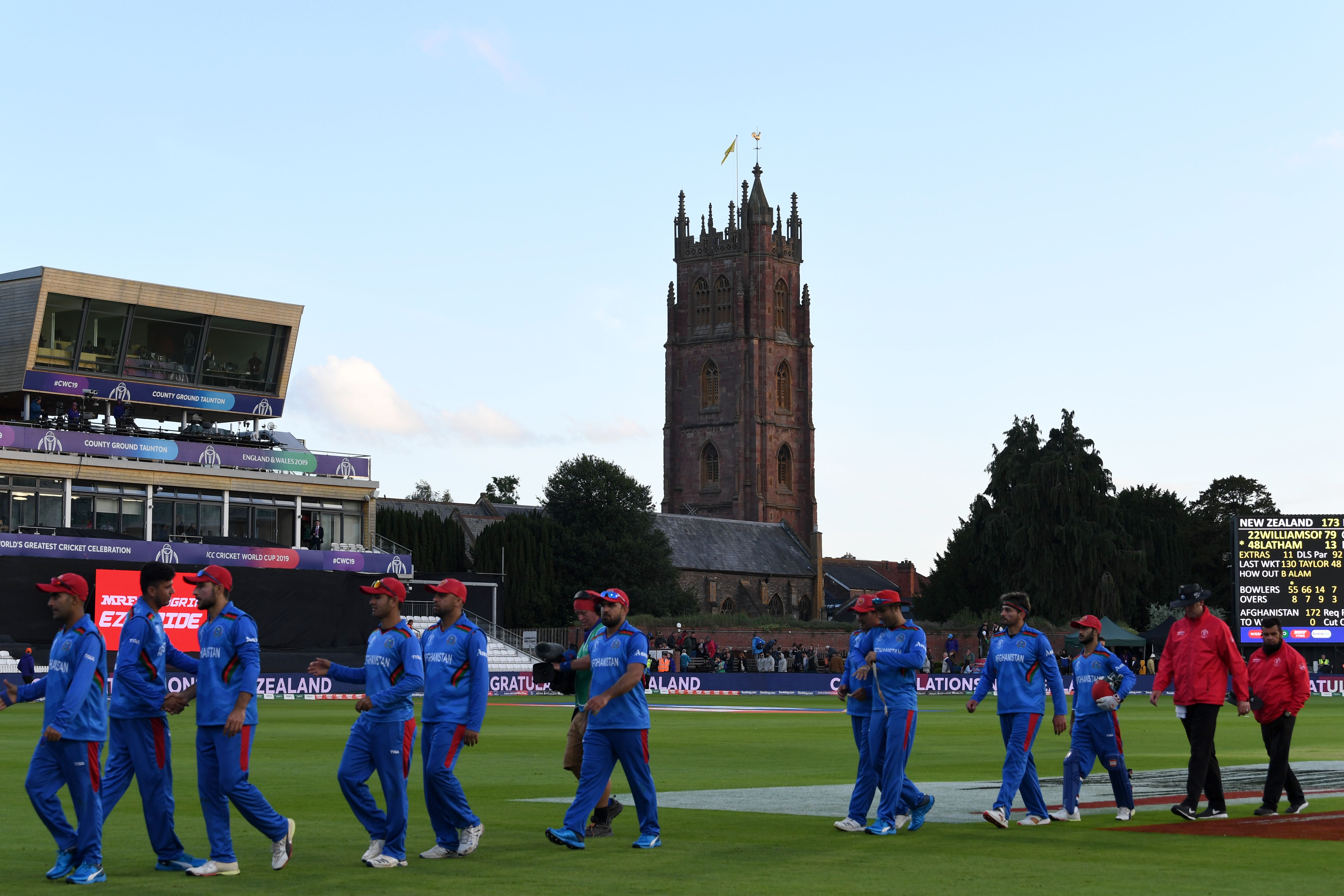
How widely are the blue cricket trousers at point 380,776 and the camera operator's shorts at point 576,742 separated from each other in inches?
90.2

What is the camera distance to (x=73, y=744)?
10023 millimetres

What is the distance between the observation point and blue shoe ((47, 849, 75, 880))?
33.4ft

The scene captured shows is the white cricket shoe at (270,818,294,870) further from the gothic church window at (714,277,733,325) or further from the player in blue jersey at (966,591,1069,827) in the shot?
the gothic church window at (714,277,733,325)

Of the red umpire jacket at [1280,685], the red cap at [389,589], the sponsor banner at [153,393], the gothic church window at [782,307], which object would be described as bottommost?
the red umpire jacket at [1280,685]

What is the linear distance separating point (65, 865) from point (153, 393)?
2137 inches

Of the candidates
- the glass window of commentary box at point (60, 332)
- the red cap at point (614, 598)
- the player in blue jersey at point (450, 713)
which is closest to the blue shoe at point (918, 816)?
the red cap at point (614, 598)

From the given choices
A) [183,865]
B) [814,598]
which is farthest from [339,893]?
[814,598]

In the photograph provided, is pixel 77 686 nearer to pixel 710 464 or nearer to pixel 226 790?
pixel 226 790

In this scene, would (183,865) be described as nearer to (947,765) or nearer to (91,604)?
(947,765)

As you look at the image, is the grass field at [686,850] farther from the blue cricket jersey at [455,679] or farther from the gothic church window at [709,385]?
the gothic church window at [709,385]

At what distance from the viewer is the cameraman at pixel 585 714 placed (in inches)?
473

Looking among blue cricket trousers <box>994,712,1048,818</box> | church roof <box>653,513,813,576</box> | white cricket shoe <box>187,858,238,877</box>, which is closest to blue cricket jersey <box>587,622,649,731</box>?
white cricket shoe <box>187,858,238,877</box>

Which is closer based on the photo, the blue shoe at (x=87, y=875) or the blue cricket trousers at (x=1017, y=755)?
the blue shoe at (x=87, y=875)

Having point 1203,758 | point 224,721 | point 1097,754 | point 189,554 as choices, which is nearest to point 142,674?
point 224,721
